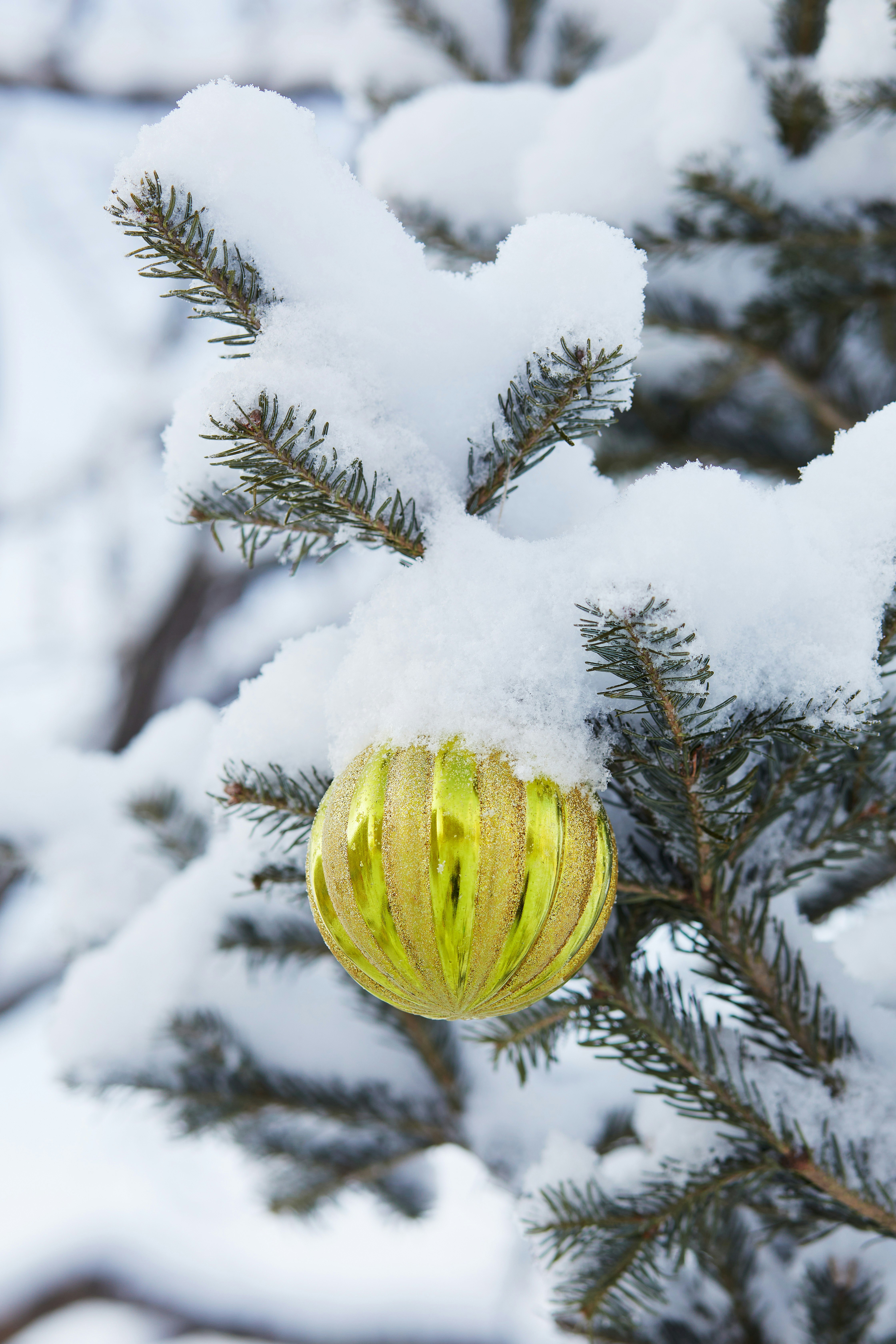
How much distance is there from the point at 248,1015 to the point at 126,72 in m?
2.36

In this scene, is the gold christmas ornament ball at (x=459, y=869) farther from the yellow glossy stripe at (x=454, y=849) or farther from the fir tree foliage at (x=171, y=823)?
the fir tree foliage at (x=171, y=823)

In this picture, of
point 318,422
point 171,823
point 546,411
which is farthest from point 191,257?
point 171,823

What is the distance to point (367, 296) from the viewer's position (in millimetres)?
549

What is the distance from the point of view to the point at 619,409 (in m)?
0.56

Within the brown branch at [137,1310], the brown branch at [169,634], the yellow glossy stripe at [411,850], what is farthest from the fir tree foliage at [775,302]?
the brown branch at [169,634]

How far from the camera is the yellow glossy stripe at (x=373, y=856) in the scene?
1.62 feet

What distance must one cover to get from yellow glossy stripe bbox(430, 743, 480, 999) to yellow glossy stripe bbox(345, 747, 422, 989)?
0.09 feet

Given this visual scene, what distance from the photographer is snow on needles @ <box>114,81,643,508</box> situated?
0.50 meters

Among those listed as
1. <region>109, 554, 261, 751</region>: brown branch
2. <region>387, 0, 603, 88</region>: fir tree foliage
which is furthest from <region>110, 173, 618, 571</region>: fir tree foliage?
<region>109, 554, 261, 751</region>: brown branch

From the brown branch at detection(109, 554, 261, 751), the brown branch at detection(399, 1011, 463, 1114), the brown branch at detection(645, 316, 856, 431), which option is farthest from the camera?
the brown branch at detection(109, 554, 261, 751)

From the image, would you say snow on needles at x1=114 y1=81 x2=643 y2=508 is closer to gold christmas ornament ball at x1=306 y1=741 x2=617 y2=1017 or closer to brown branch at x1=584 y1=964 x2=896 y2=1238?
gold christmas ornament ball at x1=306 y1=741 x2=617 y2=1017

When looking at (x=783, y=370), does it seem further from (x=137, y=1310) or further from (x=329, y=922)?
(x=137, y=1310)

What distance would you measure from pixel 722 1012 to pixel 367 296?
64cm

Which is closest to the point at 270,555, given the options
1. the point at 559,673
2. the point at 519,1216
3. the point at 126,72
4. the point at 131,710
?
the point at 131,710
